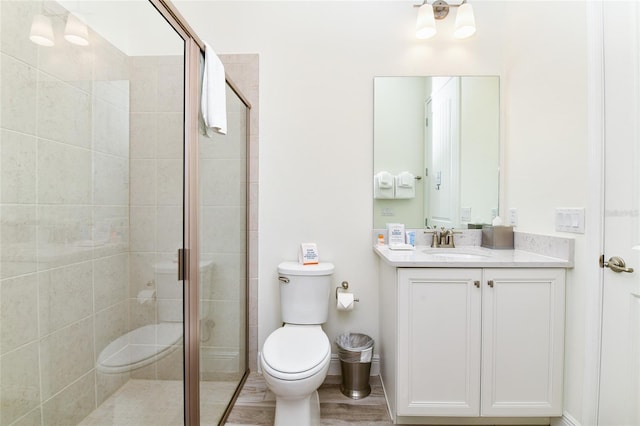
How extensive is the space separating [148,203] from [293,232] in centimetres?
107

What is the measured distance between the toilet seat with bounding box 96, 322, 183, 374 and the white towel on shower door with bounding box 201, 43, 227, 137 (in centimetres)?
85

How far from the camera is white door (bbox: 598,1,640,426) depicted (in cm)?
119

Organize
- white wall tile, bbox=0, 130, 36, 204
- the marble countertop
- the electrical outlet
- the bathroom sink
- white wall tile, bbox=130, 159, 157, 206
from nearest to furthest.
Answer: white wall tile, bbox=0, 130, 36, 204 → white wall tile, bbox=130, 159, 157, 206 → the marble countertop → the bathroom sink → the electrical outlet

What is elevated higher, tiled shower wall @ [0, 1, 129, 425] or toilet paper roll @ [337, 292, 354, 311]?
tiled shower wall @ [0, 1, 129, 425]

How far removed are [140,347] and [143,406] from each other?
22cm

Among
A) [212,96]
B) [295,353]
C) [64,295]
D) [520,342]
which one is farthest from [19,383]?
[520,342]

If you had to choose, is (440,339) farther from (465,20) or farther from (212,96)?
(465,20)

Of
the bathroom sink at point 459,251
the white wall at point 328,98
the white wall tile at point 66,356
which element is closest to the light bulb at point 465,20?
the white wall at point 328,98

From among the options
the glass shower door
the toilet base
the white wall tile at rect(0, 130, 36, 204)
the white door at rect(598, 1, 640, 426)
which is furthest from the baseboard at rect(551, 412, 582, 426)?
the white wall tile at rect(0, 130, 36, 204)

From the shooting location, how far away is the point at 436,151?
2107 millimetres

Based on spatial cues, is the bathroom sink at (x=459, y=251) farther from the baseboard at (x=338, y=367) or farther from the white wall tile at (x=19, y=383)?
the white wall tile at (x=19, y=383)

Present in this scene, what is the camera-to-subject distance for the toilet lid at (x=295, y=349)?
4.62ft

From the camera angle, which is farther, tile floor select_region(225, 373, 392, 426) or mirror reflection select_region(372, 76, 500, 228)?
mirror reflection select_region(372, 76, 500, 228)

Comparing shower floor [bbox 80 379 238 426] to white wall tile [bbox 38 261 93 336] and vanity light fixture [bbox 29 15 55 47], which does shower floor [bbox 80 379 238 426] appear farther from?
vanity light fixture [bbox 29 15 55 47]
